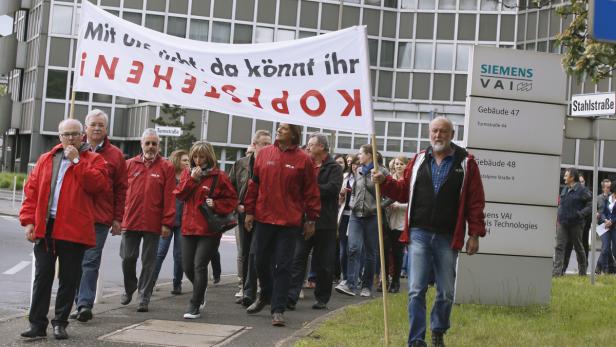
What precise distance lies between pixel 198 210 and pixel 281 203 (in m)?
0.96

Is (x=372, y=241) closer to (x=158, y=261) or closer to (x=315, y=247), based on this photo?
(x=315, y=247)

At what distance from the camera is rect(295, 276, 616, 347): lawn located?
8977 mm

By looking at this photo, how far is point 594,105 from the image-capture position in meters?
15.0

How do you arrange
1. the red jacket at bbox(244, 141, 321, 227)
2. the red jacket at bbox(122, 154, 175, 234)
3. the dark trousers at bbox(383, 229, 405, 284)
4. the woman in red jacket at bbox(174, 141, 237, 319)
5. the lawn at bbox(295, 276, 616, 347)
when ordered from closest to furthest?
the lawn at bbox(295, 276, 616, 347) → the red jacket at bbox(244, 141, 321, 227) → the woman in red jacket at bbox(174, 141, 237, 319) → the red jacket at bbox(122, 154, 175, 234) → the dark trousers at bbox(383, 229, 405, 284)

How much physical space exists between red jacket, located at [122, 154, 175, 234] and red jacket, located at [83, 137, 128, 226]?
842 millimetres

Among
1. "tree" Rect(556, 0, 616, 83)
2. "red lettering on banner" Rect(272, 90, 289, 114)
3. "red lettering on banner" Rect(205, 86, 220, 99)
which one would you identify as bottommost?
"red lettering on banner" Rect(272, 90, 289, 114)

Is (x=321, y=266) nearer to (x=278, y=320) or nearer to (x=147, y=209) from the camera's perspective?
(x=278, y=320)

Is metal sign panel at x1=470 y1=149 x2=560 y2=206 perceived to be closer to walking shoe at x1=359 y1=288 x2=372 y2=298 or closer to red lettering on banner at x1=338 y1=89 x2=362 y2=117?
walking shoe at x1=359 y1=288 x2=372 y2=298

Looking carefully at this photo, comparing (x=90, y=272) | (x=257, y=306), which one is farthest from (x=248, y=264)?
(x=90, y=272)

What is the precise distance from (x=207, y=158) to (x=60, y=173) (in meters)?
2.32

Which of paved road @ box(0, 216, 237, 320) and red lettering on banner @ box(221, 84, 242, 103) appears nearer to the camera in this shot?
red lettering on banner @ box(221, 84, 242, 103)

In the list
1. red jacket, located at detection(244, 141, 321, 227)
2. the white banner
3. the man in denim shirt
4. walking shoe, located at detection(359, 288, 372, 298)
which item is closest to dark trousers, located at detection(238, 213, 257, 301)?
red jacket, located at detection(244, 141, 321, 227)

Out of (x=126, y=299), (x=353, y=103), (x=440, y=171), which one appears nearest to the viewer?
(x=440, y=171)

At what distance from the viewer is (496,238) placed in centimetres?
1174
